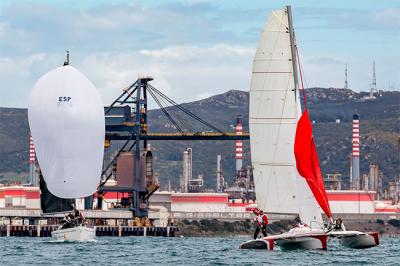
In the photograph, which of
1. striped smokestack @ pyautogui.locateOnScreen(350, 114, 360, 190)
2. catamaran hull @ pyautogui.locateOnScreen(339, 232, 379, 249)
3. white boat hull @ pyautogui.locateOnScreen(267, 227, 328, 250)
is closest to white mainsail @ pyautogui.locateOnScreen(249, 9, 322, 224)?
white boat hull @ pyautogui.locateOnScreen(267, 227, 328, 250)

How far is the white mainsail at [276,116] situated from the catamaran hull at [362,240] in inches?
102

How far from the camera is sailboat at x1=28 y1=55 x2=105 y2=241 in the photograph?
59969 millimetres

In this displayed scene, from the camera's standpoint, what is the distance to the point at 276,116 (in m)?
50.4

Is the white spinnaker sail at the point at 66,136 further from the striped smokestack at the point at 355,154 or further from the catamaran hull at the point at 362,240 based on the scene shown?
the striped smokestack at the point at 355,154

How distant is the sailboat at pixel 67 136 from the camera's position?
5997 cm

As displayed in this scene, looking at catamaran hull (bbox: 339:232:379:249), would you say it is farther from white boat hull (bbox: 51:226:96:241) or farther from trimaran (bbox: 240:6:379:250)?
white boat hull (bbox: 51:226:96:241)

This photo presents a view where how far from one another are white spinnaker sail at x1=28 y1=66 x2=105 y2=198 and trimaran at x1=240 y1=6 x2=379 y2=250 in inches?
489

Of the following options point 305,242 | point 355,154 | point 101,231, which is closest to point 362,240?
point 305,242

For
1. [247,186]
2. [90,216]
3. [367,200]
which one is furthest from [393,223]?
[90,216]

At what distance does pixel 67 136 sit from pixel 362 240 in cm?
1592

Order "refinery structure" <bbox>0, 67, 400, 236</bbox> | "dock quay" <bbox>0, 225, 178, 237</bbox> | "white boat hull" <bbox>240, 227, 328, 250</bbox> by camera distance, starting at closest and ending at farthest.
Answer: "white boat hull" <bbox>240, 227, 328, 250</bbox> < "dock quay" <bbox>0, 225, 178, 237</bbox> < "refinery structure" <bbox>0, 67, 400, 236</bbox>

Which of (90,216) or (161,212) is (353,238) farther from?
(161,212)

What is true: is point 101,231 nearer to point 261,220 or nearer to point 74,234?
point 74,234

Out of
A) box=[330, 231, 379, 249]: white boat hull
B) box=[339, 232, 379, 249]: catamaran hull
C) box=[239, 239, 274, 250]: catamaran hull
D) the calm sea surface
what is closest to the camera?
the calm sea surface
